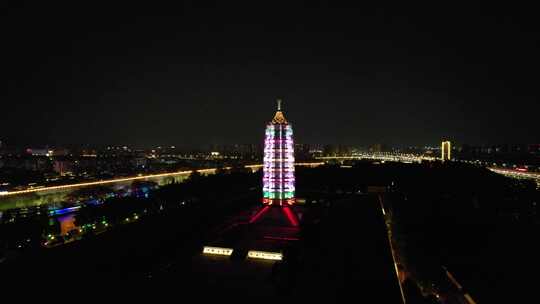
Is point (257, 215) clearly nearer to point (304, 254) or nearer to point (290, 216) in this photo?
point (290, 216)

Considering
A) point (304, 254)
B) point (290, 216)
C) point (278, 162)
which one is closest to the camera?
point (304, 254)

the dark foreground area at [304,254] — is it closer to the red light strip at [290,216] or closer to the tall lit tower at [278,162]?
the red light strip at [290,216]

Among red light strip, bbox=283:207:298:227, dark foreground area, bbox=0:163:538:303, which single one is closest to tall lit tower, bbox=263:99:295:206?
red light strip, bbox=283:207:298:227

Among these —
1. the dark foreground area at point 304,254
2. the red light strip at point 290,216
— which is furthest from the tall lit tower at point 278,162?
the dark foreground area at point 304,254

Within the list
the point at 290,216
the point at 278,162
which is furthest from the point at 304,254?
the point at 278,162

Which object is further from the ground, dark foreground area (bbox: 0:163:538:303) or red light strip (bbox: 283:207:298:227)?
red light strip (bbox: 283:207:298:227)

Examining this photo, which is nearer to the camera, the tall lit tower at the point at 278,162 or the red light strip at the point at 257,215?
the red light strip at the point at 257,215

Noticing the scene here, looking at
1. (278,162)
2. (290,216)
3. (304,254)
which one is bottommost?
(304,254)

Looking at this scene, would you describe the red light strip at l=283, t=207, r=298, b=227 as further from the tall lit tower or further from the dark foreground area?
the tall lit tower

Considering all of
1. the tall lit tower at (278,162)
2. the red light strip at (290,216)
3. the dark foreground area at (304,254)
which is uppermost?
the tall lit tower at (278,162)
